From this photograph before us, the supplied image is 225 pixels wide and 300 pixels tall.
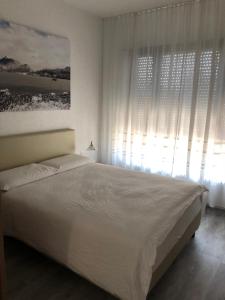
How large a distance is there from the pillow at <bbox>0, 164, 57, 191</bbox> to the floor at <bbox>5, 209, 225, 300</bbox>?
2.05 feet

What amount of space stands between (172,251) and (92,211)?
0.78 metres

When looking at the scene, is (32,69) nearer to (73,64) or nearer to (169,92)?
(73,64)

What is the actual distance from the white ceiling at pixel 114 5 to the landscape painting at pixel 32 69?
0.56m

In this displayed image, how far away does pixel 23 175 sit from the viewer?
267 cm

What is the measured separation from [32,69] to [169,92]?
Answer: 1.92 metres

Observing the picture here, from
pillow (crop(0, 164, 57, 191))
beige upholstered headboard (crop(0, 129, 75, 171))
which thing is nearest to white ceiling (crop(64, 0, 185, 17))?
beige upholstered headboard (crop(0, 129, 75, 171))

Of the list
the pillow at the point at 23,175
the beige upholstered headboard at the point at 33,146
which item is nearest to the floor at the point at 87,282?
the pillow at the point at 23,175

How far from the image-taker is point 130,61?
392 centimetres

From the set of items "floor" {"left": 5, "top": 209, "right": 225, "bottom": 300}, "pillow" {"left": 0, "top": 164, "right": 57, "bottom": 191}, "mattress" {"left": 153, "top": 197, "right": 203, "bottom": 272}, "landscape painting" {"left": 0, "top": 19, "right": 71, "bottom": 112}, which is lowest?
"floor" {"left": 5, "top": 209, "right": 225, "bottom": 300}

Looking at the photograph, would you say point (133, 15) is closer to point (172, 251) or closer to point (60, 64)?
point (60, 64)

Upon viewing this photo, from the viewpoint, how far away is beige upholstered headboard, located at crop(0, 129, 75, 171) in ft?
9.36

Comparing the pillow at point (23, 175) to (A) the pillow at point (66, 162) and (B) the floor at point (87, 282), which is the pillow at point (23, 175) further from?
(B) the floor at point (87, 282)

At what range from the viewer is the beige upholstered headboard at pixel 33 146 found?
9.36ft

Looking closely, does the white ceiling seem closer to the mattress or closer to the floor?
the mattress
